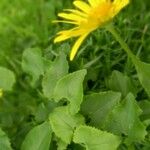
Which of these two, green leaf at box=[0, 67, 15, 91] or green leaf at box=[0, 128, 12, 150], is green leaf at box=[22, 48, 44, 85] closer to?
green leaf at box=[0, 67, 15, 91]

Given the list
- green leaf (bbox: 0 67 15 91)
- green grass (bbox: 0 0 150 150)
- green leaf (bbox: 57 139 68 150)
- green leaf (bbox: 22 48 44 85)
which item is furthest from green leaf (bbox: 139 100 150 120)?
green leaf (bbox: 0 67 15 91)

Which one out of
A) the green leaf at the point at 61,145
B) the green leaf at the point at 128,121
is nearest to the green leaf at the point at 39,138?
the green leaf at the point at 61,145

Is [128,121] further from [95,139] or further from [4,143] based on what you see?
[4,143]

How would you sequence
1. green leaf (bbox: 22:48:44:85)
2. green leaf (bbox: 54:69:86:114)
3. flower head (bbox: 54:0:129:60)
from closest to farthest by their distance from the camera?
flower head (bbox: 54:0:129:60), green leaf (bbox: 54:69:86:114), green leaf (bbox: 22:48:44:85)

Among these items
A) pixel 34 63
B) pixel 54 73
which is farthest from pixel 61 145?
pixel 34 63

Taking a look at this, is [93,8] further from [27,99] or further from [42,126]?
[27,99]

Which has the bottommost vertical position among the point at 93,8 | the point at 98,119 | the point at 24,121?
the point at 24,121

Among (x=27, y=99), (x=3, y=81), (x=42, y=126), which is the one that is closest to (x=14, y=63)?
(x=27, y=99)
